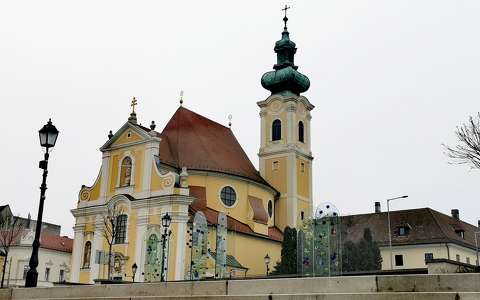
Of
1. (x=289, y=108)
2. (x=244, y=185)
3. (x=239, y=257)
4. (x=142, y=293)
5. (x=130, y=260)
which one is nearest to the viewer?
(x=142, y=293)

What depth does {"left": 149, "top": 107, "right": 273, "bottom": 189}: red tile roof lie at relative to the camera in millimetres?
44969

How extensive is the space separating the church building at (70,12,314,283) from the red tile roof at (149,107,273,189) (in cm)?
12

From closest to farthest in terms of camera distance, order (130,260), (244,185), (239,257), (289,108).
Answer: (130,260) < (239,257) < (244,185) < (289,108)

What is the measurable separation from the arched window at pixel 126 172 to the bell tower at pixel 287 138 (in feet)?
48.5

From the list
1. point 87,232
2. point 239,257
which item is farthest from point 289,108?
point 87,232

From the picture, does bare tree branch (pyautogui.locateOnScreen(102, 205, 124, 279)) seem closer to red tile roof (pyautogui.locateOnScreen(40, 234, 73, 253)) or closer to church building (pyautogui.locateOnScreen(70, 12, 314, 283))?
church building (pyautogui.locateOnScreen(70, 12, 314, 283))

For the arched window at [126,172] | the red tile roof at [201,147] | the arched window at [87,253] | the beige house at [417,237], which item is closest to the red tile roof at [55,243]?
the arched window at [87,253]

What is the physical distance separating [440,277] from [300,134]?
43722mm

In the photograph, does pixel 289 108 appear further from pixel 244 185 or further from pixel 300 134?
pixel 244 185

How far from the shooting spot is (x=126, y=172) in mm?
42844

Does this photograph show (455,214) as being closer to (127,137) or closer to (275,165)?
(275,165)

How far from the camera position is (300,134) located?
179ft

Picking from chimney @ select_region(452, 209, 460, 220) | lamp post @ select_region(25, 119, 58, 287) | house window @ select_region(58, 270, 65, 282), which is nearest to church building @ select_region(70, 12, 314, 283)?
lamp post @ select_region(25, 119, 58, 287)

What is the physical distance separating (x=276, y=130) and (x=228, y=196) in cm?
1117
